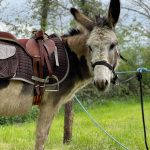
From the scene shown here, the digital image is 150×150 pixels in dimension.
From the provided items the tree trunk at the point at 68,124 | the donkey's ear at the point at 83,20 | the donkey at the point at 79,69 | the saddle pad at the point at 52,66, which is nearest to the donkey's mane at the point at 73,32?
the donkey at the point at 79,69

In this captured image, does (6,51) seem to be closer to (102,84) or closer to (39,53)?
(39,53)

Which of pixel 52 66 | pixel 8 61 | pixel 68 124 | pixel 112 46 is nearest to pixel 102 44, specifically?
pixel 112 46

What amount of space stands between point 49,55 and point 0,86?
70 centimetres

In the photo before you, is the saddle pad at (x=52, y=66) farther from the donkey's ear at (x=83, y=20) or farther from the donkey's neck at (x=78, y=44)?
the donkey's ear at (x=83, y=20)

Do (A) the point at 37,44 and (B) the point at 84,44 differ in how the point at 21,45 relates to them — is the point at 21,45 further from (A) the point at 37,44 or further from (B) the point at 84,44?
(B) the point at 84,44

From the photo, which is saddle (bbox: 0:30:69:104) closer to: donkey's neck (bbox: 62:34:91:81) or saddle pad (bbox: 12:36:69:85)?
saddle pad (bbox: 12:36:69:85)

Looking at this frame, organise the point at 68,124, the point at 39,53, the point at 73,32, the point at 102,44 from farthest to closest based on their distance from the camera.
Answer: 1. the point at 68,124
2. the point at 73,32
3. the point at 39,53
4. the point at 102,44

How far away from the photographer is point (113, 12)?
4551mm

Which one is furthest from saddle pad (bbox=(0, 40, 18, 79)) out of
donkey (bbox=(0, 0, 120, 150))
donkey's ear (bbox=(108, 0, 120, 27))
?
donkey's ear (bbox=(108, 0, 120, 27))

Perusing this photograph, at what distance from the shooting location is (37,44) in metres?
4.73

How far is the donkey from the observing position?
4316 mm

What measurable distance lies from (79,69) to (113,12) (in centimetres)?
79

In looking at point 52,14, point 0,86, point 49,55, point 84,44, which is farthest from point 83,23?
point 52,14

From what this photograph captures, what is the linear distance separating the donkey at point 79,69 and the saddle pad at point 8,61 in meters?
0.11
